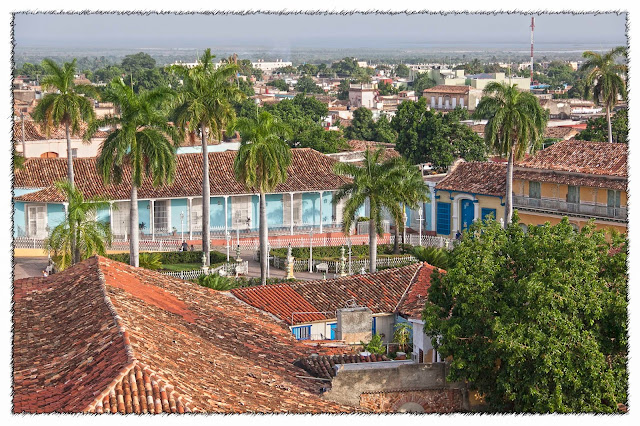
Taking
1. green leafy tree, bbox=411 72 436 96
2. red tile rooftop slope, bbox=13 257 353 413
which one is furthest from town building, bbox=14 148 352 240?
green leafy tree, bbox=411 72 436 96

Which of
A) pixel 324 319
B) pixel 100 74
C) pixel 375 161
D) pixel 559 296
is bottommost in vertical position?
pixel 324 319

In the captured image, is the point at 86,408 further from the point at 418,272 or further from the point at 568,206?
the point at 568,206

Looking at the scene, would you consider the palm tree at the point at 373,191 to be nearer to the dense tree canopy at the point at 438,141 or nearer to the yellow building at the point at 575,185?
the yellow building at the point at 575,185

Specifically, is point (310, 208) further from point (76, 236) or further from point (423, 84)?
point (423, 84)

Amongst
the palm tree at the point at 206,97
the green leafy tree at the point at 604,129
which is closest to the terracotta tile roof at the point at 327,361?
the palm tree at the point at 206,97

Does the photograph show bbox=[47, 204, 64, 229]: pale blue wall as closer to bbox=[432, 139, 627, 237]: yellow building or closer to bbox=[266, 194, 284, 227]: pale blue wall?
bbox=[266, 194, 284, 227]: pale blue wall

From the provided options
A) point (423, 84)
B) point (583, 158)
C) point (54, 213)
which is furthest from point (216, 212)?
point (423, 84)

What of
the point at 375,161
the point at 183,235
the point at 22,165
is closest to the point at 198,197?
the point at 183,235
